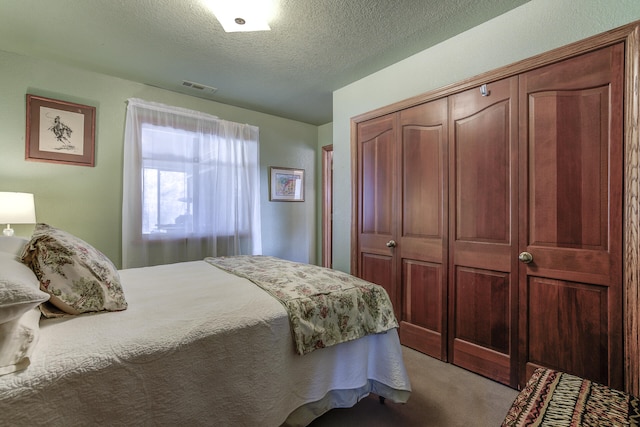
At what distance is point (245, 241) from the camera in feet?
12.1

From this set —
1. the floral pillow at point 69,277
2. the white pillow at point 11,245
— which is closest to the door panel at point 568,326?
the floral pillow at point 69,277

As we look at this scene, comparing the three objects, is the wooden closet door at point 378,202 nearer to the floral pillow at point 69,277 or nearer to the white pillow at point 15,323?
the floral pillow at point 69,277

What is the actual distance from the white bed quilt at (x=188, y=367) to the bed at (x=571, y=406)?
2.15 feet

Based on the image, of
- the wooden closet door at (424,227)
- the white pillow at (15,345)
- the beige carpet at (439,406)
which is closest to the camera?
the white pillow at (15,345)

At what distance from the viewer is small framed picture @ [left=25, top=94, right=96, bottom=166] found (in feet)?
8.22

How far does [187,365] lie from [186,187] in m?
2.58

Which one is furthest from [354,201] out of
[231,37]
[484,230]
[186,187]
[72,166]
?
[72,166]

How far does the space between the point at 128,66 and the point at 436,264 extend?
3.26 metres

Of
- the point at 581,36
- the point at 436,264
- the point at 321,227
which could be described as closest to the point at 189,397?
the point at 436,264

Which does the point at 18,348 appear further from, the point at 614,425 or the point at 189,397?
the point at 614,425

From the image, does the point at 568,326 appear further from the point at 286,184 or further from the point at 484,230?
the point at 286,184

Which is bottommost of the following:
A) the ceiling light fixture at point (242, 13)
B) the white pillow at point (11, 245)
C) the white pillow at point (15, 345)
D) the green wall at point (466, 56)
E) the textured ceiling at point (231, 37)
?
the white pillow at point (15, 345)

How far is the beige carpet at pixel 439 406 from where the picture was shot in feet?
5.07

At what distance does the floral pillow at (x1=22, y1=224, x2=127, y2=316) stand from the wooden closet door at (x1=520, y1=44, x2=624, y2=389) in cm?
230
